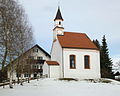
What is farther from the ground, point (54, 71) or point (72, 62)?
point (72, 62)

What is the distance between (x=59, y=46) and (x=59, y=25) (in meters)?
5.37

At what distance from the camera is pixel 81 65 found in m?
38.6

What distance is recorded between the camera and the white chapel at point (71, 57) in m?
37.2

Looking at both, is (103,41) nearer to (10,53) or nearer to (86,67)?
(86,67)

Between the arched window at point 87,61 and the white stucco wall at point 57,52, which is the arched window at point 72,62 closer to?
the white stucco wall at point 57,52

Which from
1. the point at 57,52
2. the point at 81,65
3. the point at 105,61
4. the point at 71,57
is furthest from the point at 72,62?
the point at 105,61

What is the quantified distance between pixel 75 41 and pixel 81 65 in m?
5.04

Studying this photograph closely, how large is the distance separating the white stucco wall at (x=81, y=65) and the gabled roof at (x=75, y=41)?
82cm

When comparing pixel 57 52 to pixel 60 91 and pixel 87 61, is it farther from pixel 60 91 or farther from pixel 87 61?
pixel 60 91

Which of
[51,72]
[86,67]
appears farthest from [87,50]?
[51,72]

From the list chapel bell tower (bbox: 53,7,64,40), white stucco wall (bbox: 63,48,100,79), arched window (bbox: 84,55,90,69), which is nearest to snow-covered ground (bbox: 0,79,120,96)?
white stucco wall (bbox: 63,48,100,79)

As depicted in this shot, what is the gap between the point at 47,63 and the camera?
122 ft

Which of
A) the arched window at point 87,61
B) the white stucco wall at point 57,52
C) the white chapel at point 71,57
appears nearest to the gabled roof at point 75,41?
the white chapel at point 71,57

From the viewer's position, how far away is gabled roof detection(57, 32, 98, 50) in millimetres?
38341
